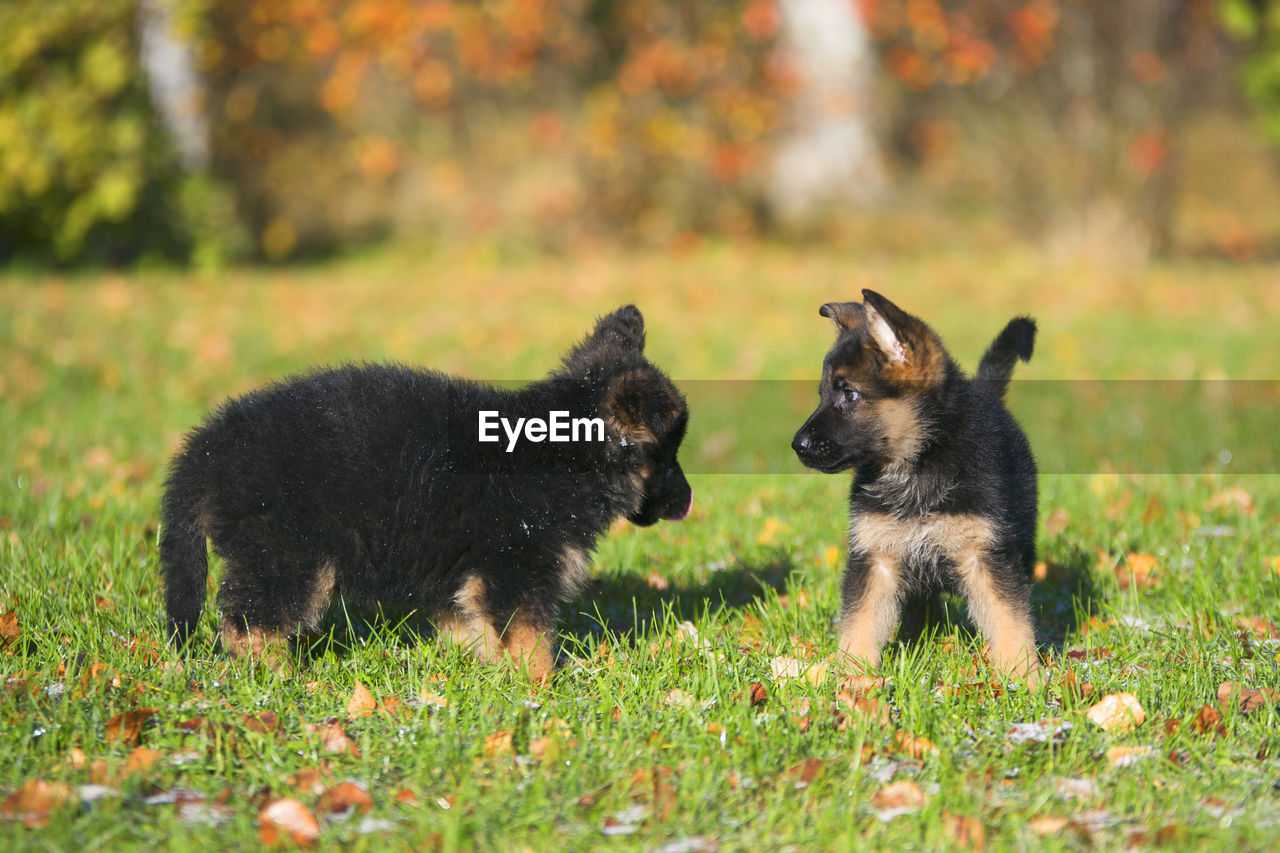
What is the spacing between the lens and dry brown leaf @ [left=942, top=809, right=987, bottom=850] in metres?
3.21

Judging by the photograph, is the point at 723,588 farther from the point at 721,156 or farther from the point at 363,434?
the point at 721,156

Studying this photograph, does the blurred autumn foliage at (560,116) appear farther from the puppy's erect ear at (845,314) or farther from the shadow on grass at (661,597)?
the puppy's erect ear at (845,314)

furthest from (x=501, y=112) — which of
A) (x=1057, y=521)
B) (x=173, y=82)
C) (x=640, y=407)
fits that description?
(x=640, y=407)

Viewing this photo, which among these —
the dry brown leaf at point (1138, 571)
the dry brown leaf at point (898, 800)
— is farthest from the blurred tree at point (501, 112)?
the dry brown leaf at point (898, 800)

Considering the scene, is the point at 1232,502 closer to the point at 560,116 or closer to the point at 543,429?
the point at 543,429

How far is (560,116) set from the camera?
19469 mm

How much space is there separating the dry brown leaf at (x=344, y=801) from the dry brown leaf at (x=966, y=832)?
159cm

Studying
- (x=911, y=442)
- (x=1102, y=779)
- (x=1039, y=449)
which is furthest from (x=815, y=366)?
(x=1102, y=779)

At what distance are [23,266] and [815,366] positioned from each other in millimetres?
10465

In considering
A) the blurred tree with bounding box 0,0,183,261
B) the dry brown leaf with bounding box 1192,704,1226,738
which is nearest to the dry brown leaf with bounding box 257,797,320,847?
the dry brown leaf with bounding box 1192,704,1226,738

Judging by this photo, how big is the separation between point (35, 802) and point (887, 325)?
3.01 m

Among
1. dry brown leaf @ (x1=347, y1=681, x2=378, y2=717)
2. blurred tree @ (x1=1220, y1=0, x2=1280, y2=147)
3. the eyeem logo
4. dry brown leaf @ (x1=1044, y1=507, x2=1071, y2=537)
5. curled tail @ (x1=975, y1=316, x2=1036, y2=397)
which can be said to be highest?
blurred tree @ (x1=1220, y1=0, x2=1280, y2=147)

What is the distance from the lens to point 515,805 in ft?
11.1

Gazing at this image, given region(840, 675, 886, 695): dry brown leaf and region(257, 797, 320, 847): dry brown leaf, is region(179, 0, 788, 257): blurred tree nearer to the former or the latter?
region(840, 675, 886, 695): dry brown leaf
